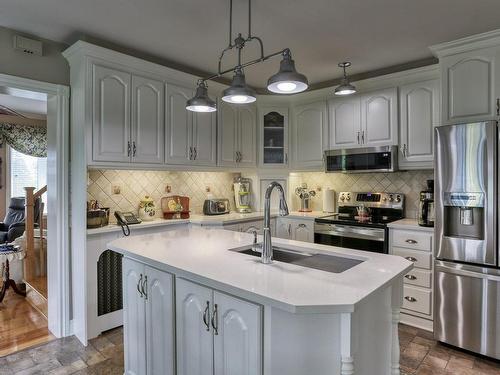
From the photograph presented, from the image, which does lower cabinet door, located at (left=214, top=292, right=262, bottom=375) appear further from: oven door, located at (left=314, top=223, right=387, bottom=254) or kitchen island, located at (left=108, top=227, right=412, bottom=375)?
oven door, located at (left=314, top=223, right=387, bottom=254)

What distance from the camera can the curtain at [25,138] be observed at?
5598 mm

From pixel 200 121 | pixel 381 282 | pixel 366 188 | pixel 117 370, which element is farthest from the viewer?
pixel 366 188

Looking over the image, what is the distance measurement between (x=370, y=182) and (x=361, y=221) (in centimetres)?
68

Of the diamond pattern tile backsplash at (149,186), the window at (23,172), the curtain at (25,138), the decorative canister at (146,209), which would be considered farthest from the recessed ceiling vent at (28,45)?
the window at (23,172)

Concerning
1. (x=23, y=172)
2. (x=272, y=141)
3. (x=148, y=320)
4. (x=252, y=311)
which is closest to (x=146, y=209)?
(x=148, y=320)

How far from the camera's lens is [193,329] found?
5.14 ft

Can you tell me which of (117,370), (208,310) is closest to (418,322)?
(208,310)

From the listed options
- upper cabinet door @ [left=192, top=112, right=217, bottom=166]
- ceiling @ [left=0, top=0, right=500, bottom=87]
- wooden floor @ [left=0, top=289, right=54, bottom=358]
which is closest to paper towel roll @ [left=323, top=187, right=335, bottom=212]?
upper cabinet door @ [left=192, top=112, right=217, bottom=166]

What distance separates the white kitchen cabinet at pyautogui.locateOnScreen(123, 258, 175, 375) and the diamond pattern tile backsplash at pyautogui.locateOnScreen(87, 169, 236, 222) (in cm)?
130

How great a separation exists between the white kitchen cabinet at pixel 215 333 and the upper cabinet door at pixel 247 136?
8.17 ft

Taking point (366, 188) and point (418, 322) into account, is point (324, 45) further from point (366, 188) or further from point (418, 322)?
point (418, 322)

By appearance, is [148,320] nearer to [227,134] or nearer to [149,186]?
[149,186]

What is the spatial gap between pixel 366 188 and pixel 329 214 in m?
0.52

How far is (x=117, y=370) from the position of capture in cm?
229
